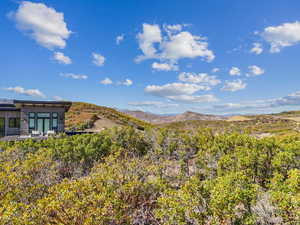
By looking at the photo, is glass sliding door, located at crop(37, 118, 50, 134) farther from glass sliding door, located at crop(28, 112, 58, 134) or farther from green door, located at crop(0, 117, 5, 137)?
green door, located at crop(0, 117, 5, 137)

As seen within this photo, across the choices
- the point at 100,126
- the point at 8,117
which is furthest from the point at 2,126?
the point at 100,126

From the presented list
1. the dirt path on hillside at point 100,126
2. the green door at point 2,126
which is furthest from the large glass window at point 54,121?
the dirt path on hillside at point 100,126

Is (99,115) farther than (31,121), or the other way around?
(99,115)

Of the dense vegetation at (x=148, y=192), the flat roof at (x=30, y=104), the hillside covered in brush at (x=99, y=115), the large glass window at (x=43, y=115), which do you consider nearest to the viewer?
the dense vegetation at (x=148, y=192)

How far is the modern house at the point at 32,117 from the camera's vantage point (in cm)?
1950

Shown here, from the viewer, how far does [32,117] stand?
19.8m

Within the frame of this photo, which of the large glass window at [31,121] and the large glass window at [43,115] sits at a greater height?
the large glass window at [43,115]

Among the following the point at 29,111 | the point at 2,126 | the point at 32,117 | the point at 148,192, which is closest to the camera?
the point at 148,192

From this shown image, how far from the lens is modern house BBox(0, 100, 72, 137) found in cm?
1950

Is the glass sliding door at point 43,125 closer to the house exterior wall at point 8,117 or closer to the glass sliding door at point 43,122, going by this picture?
the glass sliding door at point 43,122

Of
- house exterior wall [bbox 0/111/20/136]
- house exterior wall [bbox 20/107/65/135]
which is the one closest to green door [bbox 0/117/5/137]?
house exterior wall [bbox 0/111/20/136]

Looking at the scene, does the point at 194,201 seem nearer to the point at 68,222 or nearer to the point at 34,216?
the point at 68,222

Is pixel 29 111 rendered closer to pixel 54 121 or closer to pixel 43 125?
pixel 43 125

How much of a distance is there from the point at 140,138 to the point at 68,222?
9.31m
